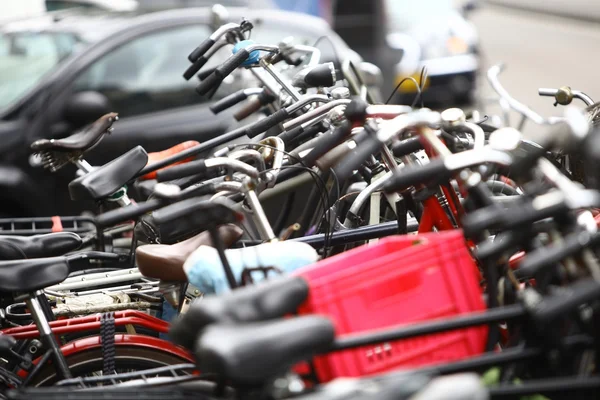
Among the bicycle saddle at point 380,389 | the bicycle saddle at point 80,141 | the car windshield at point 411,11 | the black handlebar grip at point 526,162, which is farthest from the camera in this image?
the car windshield at point 411,11

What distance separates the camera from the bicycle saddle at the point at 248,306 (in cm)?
231

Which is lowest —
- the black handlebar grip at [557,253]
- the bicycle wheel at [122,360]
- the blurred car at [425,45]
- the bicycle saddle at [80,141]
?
the blurred car at [425,45]

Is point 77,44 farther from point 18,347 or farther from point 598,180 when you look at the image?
point 598,180

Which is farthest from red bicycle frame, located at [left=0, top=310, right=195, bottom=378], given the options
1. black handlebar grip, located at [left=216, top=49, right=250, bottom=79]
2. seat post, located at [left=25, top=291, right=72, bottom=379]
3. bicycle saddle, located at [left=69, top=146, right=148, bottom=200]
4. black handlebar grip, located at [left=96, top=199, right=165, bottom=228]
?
black handlebar grip, located at [left=216, top=49, right=250, bottom=79]

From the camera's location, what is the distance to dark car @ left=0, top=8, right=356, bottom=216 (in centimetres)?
671

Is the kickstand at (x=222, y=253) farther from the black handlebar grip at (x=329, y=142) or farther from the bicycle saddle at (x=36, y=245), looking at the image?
the bicycle saddle at (x=36, y=245)

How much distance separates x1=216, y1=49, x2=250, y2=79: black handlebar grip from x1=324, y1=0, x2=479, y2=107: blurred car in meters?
6.80

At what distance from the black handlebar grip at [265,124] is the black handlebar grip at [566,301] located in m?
1.67

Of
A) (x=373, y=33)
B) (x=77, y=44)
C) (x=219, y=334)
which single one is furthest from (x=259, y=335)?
(x=373, y=33)

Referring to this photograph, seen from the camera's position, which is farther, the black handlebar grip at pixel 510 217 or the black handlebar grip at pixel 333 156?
the black handlebar grip at pixel 333 156

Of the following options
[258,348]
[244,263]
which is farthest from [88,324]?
[258,348]

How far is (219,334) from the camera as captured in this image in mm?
2207

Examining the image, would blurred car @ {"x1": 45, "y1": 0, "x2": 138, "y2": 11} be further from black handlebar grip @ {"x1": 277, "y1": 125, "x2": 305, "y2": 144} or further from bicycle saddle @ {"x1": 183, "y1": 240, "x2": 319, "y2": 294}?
bicycle saddle @ {"x1": 183, "y1": 240, "x2": 319, "y2": 294}

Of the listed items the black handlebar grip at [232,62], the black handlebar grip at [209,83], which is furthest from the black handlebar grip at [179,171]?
the black handlebar grip at [209,83]
